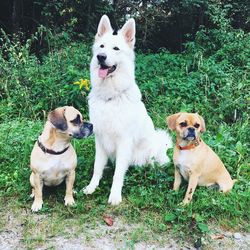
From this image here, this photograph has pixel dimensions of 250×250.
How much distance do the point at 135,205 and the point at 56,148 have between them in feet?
3.24

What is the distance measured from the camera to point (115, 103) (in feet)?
14.4

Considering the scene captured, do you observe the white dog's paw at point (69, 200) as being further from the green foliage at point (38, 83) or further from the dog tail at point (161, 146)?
the green foliage at point (38, 83)

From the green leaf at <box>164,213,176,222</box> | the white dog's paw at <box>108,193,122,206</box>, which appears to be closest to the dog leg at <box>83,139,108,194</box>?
the white dog's paw at <box>108,193,122,206</box>

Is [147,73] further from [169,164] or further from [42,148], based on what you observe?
[42,148]

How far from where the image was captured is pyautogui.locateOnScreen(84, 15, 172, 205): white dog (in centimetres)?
429

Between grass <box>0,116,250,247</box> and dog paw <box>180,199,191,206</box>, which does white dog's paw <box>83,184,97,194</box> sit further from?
dog paw <box>180,199,191,206</box>

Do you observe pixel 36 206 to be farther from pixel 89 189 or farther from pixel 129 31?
pixel 129 31

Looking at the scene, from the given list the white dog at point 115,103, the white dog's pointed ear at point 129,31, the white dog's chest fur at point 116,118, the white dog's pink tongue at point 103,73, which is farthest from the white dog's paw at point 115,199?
the white dog's pointed ear at point 129,31

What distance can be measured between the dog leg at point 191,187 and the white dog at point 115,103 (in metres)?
0.68

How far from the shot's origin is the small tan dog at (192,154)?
401cm

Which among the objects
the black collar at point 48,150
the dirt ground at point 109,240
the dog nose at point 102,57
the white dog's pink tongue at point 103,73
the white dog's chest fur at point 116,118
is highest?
the dog nose at point 102,57

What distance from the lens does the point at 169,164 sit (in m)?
4.80

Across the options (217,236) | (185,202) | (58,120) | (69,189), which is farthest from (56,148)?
(217,236)

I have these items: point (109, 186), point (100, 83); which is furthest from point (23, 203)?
point (100, 83)
